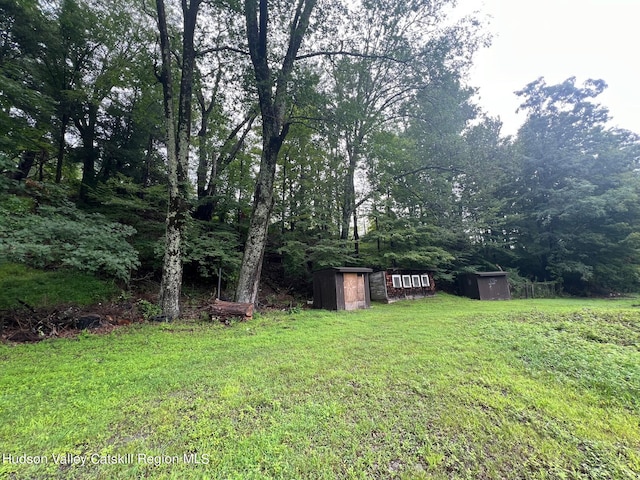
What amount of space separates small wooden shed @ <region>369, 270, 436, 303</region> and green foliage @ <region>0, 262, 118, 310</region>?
35.4 ft

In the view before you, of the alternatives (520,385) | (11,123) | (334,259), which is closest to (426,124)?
(334,259)

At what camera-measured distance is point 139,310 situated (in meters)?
7.05

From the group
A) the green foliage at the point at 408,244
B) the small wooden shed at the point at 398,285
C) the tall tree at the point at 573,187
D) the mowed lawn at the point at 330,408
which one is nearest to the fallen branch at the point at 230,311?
the mowed lawn at the point at 330,408

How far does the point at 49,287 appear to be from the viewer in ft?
24.6

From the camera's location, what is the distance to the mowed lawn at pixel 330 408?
1.96 metres

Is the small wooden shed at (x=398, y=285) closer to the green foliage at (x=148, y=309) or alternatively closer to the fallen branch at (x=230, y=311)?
the fallen branch at (x=230, y=311)

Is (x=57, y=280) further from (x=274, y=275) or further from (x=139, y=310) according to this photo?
(x=274, y=275)

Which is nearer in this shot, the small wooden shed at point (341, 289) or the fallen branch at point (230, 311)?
the fallen branch at point (230, 311)

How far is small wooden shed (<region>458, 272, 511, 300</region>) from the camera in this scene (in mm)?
14672

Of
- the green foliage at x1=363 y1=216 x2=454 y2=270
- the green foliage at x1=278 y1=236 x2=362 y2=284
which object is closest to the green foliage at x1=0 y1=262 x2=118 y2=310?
the green foliage at x1=278 y1=236 x2=362 y2=284

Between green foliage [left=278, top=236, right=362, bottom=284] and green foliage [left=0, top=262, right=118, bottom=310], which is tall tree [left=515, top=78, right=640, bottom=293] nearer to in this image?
green foliage [left=278, top=236, right=362, bottom=284]

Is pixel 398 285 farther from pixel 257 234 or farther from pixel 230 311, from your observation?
pixel 230 311

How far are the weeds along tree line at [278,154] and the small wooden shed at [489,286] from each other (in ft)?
8.37

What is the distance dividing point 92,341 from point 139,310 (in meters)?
2.09
